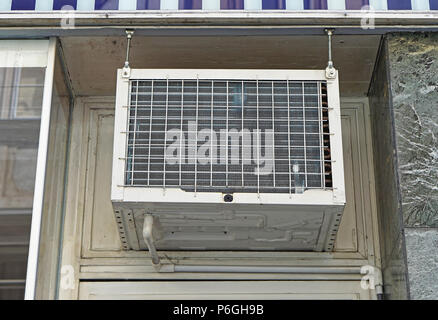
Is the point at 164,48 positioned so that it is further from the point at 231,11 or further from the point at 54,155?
the point at 54,155

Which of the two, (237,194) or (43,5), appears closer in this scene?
(237,194)

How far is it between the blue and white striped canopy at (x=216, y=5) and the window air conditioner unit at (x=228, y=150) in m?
0.35

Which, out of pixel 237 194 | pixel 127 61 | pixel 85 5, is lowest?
pixel 237 194

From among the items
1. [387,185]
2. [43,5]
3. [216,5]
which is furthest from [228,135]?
[43,5]

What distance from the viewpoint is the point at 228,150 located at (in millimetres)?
3854

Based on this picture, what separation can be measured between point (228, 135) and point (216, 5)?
670 mm

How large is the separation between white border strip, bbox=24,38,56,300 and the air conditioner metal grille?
1.29 ft

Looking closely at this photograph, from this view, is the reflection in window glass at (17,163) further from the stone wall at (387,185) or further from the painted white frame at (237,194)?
the stone wall at (387,185)

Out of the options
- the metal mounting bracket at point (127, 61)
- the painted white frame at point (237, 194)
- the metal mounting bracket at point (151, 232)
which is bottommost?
the metal mounting bracket at point (151, 232)

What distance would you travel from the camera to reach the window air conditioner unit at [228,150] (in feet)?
12.5

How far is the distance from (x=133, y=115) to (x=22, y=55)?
0.64 metres

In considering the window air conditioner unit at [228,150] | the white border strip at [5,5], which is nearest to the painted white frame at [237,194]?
the window air conditioner unit at [228,150]

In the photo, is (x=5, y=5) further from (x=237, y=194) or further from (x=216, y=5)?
(x=237, y=194)

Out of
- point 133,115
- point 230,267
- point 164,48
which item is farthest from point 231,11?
point 230,267
